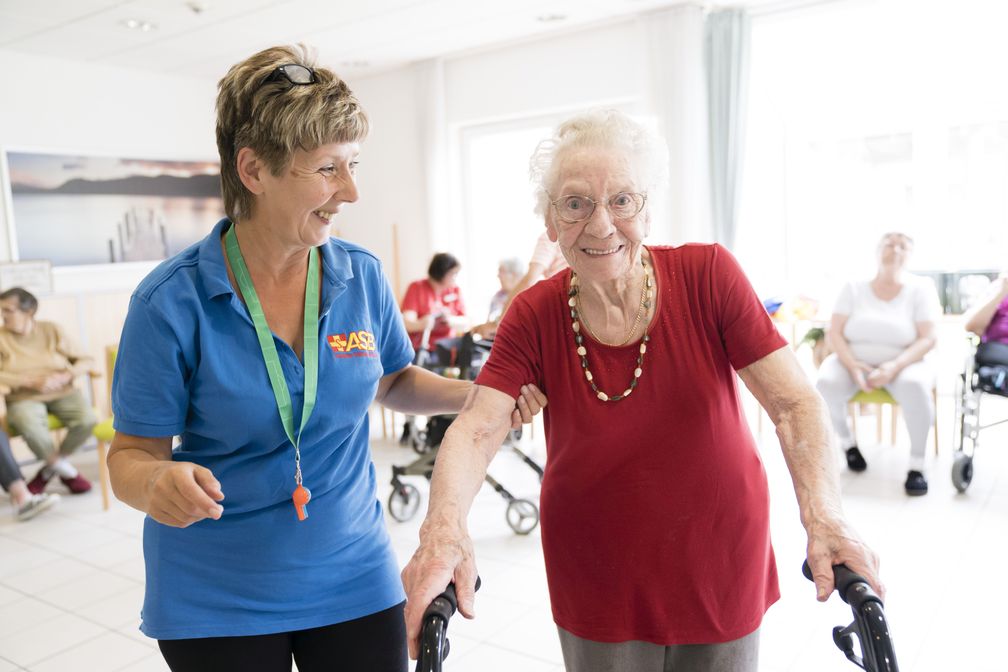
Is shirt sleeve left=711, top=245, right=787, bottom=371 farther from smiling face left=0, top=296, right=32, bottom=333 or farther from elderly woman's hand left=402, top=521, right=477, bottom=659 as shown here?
smiling face left=0, top=296, right=32, bottom=333

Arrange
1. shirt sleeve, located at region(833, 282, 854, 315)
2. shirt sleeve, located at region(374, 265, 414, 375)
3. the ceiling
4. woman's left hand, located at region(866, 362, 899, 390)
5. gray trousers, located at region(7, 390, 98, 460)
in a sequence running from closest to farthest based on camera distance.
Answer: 1. shirt sleeve, located at region(374, 265, 414, 375)
2. woman's left hand, located at region(866, 362, 899, 390)
3. shirt sleeve, located at region(833, 282, 854, 315)
4. gray trousers, located at region(7, 390, 98, 460)
5. the ceiling

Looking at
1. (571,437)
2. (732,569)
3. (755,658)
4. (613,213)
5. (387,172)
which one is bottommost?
(755,658)

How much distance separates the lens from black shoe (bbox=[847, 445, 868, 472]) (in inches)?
185

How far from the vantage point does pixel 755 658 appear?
1.34 metres

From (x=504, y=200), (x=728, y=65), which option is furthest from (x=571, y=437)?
(x=504, y=200)

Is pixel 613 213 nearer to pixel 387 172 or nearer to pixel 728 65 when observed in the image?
A: pixel 728 65

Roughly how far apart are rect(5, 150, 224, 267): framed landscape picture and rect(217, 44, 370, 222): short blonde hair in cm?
552

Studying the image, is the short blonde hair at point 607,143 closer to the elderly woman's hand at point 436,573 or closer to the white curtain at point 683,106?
the elderly woman's hand at point 436,573

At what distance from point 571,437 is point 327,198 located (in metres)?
0.54

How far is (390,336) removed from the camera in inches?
61.7

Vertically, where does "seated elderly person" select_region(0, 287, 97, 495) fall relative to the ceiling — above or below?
below

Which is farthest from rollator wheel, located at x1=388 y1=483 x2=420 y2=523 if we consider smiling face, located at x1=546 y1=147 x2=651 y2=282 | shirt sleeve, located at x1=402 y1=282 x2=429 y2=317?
smiling face, located at x1=546 y1=147 x2=651 y2=282

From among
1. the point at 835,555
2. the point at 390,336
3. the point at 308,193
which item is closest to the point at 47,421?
the point at 390,336

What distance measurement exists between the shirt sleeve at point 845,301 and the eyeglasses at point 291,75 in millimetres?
4276
